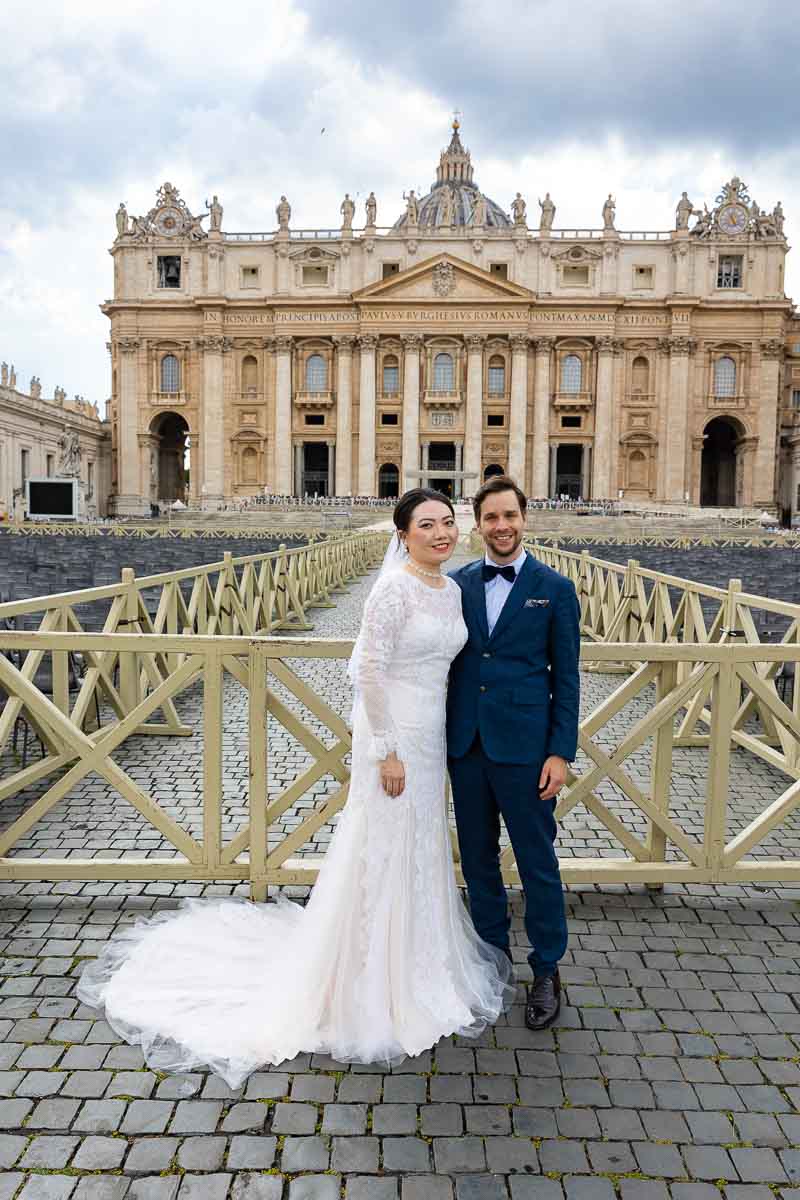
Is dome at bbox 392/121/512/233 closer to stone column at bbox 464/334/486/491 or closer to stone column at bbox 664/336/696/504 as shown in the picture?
stone column at bbox 464/334/486/491

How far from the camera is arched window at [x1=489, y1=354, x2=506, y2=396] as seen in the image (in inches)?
2275

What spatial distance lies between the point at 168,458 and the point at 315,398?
1485cm

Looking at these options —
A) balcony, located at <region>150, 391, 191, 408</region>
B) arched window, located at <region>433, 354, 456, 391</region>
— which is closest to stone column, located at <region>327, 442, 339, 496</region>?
arched window, located at <region>433, 354, 456, 391</region>

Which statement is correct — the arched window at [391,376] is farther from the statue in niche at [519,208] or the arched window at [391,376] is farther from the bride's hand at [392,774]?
the bride's hand at [392,774]

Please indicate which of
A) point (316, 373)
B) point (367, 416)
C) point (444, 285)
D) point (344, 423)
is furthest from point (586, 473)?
point (316, 373)

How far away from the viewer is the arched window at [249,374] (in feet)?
195

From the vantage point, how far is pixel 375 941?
10.1 ft

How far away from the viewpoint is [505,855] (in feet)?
13.6

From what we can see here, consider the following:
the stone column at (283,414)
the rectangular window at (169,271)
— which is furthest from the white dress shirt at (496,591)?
the rectangular window at (169,271)

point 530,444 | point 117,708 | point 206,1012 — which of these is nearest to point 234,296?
point 530,444

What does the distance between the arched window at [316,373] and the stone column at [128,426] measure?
40.8 feet

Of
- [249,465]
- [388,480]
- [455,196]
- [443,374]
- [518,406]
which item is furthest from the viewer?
[455,196]

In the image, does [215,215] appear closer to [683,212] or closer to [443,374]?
[443,374]

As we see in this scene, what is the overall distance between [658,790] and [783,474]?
216 feet
